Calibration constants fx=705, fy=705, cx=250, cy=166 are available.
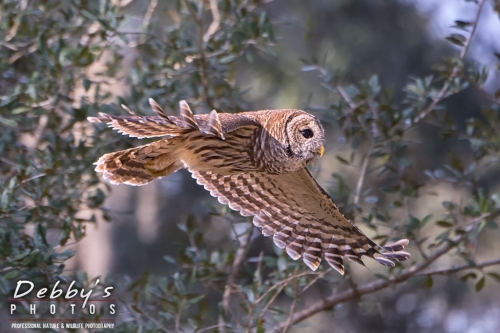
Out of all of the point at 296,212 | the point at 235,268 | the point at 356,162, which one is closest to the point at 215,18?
the point at 296,212

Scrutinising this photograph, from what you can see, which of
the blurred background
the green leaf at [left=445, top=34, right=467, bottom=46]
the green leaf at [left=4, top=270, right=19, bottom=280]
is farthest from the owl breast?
the blurred background

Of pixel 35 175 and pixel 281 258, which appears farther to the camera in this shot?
pixel 281 258

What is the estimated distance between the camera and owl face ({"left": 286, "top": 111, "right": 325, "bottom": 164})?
151 inches

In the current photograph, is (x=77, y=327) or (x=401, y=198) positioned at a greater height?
(x=401, y=198)

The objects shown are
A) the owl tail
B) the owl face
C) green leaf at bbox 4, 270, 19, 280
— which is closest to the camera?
green leaf at bbox 4, 270, 19, 280

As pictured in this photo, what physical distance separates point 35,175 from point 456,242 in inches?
94.2

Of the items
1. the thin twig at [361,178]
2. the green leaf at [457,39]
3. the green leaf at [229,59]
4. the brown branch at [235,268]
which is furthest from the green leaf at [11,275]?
the green leaf at [457,39]

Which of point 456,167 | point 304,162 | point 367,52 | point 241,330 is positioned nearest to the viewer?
point 241,330

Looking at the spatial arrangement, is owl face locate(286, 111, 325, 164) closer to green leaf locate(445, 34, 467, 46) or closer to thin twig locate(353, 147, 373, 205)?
thin twig locate(353, 147, 373, 205)

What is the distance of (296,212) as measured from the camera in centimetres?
448

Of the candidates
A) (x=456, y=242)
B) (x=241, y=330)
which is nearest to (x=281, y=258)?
(x=241, y=330)

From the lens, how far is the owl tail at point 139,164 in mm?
3941

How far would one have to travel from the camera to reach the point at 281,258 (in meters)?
4.15

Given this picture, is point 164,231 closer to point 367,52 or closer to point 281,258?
point 367,52
